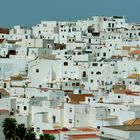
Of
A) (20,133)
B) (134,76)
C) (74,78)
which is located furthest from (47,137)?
(74,78)

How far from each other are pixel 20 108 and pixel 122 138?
15.6 meters

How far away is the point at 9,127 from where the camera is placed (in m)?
35.6

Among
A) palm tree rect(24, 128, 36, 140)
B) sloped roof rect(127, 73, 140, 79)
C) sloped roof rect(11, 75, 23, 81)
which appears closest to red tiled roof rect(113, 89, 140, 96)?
sloped roof rect(127, 73, 140, 79)

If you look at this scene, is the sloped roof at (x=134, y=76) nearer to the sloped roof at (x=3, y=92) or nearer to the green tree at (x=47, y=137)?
the sloped roof at (x=3, y=92)

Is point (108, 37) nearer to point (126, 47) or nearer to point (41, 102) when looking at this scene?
point (126, 47)

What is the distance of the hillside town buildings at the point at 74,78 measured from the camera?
3544cm

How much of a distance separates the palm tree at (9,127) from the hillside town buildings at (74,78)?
4.06 feet

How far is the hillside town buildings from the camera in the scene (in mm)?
35438

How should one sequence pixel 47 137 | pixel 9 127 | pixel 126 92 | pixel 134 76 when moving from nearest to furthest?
pixel 47 137
pixel 9 127
pixel 126 92
pixel 134 76

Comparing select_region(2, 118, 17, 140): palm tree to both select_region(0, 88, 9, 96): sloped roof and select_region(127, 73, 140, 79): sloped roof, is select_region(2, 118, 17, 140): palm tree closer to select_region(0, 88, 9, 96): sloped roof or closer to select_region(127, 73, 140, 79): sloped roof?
select_region(0, 88, 9, 96): sloped roof

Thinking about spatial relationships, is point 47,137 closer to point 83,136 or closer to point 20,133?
point 83,136

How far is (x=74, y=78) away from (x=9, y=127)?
48.6 feet

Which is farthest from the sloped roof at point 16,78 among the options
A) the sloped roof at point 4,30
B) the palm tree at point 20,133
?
the sloped roof at point 4,30

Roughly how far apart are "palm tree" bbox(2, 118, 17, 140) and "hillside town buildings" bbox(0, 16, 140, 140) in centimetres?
124
